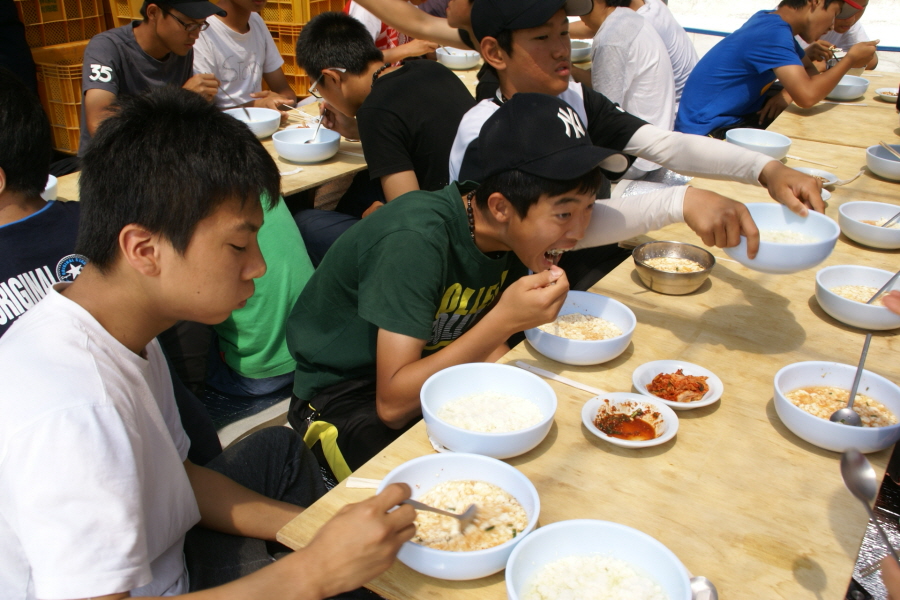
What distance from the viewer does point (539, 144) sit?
69.8 inches

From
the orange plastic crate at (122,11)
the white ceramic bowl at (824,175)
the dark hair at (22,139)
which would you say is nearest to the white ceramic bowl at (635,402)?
the dark hair at (22,139)

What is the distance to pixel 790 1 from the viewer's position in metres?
4.52

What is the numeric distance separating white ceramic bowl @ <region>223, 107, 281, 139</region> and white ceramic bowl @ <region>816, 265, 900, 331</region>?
2852mm

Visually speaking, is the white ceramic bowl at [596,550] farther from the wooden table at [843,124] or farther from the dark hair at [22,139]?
the wooden table at [843,124]

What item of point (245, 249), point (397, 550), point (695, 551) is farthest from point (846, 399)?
point (245, 249)

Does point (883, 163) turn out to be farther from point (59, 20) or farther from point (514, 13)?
point (59, 20)

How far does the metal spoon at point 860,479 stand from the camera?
1.24 meters

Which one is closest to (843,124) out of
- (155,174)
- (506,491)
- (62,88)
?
(506,491)

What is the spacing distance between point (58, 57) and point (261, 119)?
8.50 ft

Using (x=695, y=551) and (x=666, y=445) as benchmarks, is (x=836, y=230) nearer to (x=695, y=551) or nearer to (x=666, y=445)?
(x=666, y=445)

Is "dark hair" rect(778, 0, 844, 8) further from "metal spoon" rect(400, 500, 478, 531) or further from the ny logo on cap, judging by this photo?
"metal spoon" rect(400, 500, 478, 531)

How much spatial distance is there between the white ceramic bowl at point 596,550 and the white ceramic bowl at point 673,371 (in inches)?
19.0

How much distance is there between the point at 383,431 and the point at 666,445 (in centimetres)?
90

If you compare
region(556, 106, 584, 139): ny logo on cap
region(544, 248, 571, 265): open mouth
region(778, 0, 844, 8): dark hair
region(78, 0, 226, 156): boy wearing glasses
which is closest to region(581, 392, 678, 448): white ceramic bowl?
region(544, 248, 571, 265): open mouth
